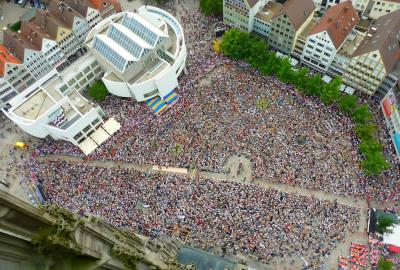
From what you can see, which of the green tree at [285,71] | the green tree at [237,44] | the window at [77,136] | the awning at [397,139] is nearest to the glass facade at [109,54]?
the window at [77,136]

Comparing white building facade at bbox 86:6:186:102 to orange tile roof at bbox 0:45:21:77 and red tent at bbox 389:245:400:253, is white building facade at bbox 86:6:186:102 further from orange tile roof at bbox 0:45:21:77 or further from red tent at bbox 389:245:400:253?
red tent at bbox 389:245:400:253

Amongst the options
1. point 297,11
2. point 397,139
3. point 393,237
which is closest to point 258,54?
point 297,11

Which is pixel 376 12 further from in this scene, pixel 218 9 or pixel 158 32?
pixel 158 32

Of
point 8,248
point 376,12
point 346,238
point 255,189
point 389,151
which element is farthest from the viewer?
point 376,12

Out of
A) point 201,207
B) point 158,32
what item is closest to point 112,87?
point 158,32

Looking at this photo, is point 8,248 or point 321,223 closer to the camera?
point 8,248

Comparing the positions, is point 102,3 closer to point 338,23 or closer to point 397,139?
point 338,23

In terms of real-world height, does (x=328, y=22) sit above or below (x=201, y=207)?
above
